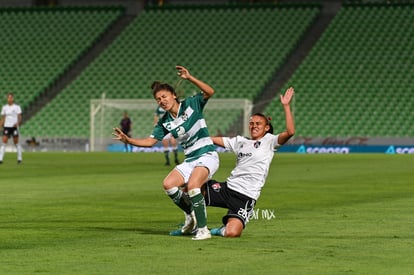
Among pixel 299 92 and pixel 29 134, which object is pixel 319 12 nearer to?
pixel 299 92

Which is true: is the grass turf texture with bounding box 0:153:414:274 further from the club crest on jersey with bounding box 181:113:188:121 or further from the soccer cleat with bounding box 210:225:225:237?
the club crest on jersey with bounding box 181:113:188:121

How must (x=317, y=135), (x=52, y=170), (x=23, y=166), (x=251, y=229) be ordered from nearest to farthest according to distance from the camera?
(x=251, y=229), (x=52, y=170), (x=23, y=166), (x=317, y=135)

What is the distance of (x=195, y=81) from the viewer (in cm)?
1248

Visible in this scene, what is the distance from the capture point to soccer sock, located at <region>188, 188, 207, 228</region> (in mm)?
12648

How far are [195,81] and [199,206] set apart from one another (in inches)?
59.5

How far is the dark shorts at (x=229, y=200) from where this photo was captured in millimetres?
13203

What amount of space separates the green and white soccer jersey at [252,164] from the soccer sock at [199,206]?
→ 0.84m

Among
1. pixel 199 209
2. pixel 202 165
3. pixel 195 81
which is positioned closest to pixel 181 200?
pixel 202 165

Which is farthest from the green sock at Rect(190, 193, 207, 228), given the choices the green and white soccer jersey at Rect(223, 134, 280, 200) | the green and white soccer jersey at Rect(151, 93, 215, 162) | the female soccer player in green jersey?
the green and white soccer jersey at Rect(223, 134, 280, 200)

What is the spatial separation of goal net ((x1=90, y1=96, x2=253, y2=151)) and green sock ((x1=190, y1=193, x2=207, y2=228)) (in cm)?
3944

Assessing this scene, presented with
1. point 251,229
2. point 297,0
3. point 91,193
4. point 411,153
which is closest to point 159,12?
point 297,0

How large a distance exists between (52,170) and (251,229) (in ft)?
60.5

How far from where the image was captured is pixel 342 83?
5622 centimetres

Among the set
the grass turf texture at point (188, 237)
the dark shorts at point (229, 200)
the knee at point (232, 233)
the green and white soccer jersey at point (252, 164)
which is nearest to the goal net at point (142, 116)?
the grass turf texture at point (188, 237)
